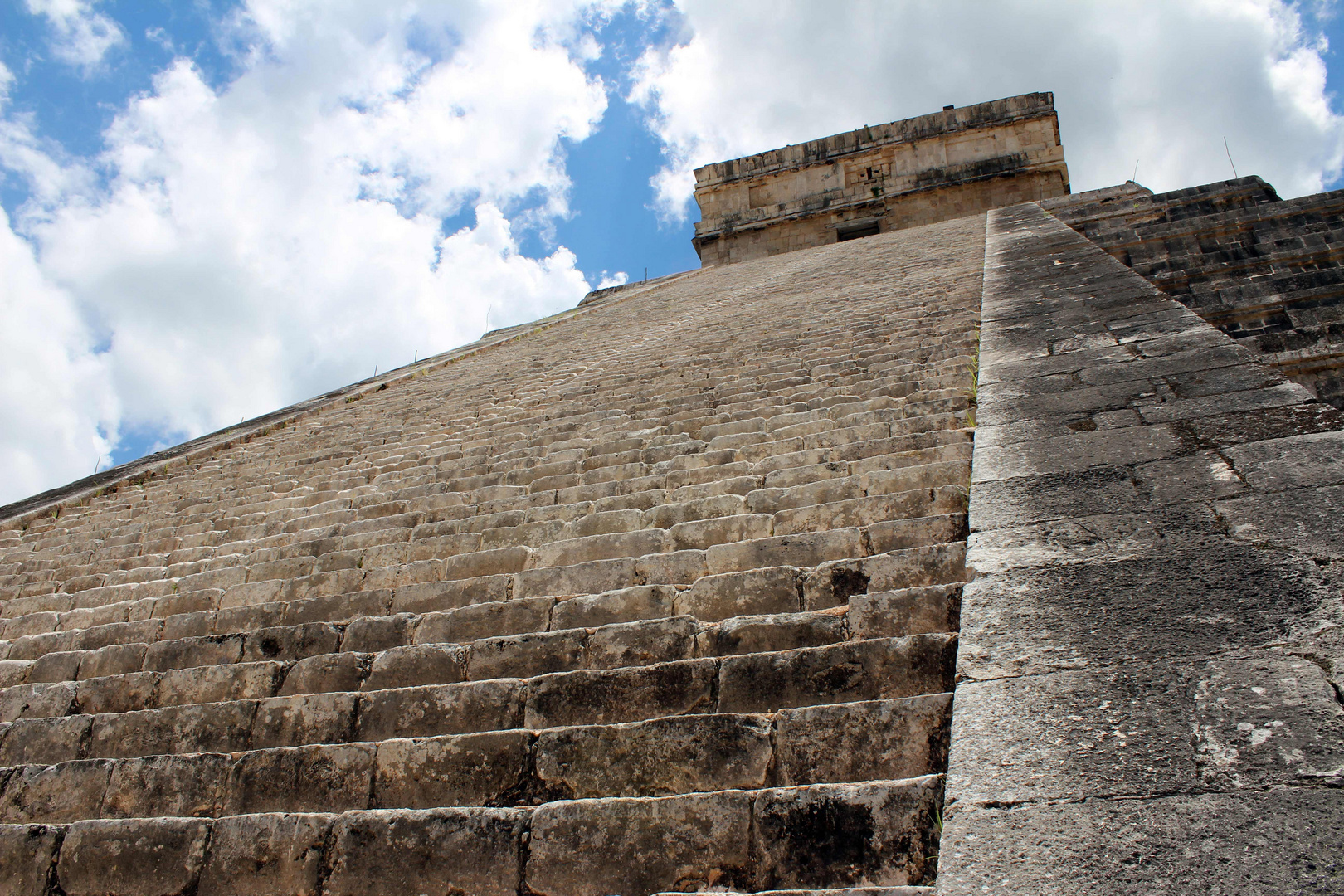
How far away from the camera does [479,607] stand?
2.85 metres

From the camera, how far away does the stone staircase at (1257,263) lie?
4.65 m

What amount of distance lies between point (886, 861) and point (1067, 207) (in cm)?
1209

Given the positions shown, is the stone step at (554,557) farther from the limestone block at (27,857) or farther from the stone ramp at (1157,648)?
the limestone block at (27,857)

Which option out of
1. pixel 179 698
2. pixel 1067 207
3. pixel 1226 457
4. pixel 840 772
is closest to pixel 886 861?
pixel 840 772

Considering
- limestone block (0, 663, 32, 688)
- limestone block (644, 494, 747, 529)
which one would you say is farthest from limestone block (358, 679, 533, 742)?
limestone block (0, 663, 32, 688)

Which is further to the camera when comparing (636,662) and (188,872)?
(636,662)

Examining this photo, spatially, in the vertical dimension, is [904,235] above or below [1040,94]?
below

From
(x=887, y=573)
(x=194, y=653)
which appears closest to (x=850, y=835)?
(x=887, y=573)

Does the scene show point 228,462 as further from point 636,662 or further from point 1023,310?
point 1023,310

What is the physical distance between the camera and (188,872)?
198cm

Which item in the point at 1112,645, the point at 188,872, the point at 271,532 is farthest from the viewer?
the point at 271,532

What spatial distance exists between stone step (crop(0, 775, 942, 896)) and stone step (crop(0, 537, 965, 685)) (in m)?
0.85

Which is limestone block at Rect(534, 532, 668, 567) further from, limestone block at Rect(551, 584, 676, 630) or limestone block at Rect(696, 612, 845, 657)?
limestone block at Rect(696, 612, 845, 657)

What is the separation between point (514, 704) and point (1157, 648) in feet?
5.29
